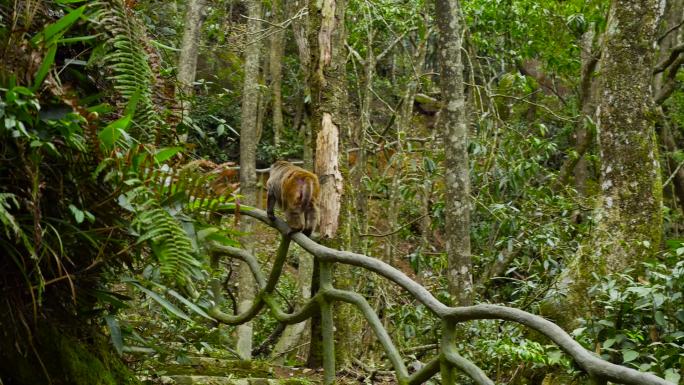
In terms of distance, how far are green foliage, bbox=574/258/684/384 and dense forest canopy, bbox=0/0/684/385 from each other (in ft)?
0.05

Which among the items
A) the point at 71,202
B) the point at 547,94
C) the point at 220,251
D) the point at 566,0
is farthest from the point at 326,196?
the point at 547,94

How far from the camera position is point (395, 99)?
16469 millimetres

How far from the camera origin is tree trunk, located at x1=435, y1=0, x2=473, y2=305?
628 centimetres

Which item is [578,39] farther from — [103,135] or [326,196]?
[103,135]

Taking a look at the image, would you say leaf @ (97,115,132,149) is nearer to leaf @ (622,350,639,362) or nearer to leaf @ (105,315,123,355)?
leaf @ (105,315,123,355)

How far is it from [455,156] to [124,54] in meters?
4.09

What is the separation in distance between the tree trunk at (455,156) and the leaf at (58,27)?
14.4 feet

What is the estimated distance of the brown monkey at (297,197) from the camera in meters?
4.91

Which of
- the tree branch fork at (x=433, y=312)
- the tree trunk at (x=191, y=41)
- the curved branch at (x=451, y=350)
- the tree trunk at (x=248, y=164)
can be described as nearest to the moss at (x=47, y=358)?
the tree branch fork at (x=433, y=312)

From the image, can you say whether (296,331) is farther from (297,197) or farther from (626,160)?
(626,160)

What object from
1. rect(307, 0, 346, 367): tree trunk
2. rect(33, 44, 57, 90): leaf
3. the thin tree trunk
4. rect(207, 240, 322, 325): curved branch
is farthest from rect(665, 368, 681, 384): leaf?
the thin tree trunk

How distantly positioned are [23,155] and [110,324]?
749mm

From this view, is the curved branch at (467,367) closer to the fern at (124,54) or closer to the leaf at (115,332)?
the leaf at (115,332)

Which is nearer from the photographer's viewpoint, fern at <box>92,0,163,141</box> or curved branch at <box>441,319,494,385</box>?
curved branch at <box>441,319,494,385</box>
